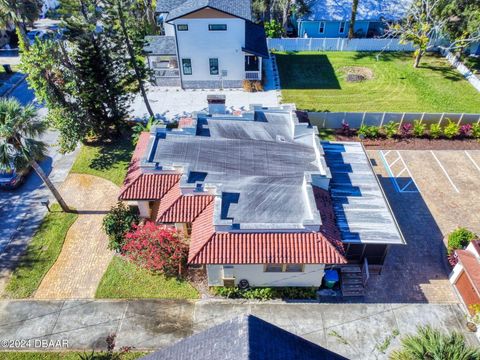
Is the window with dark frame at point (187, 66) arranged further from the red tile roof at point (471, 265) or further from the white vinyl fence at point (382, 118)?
the red tile roof at point (471, 265)

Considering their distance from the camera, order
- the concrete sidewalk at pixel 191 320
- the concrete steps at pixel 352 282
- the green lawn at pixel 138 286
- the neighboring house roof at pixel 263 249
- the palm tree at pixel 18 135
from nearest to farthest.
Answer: the neighboring house roof at pixel 263 249
the concrete sidewalk at pixel 191 320
the concrete steps at pixel 352 282
the green lawn at pixel 138 286
the palm tree at pixel 18 135

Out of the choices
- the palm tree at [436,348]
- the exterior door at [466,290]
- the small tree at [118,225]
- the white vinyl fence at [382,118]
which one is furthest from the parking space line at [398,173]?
the small tree at [118,225]

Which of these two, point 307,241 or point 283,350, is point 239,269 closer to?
point 307,241

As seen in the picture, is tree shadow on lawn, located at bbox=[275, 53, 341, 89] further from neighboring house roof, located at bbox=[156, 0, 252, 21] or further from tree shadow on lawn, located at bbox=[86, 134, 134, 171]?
tree shadow on lawn, located at bbox=[86, 134, 134, 171]

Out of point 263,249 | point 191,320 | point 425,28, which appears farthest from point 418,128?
point 191,320

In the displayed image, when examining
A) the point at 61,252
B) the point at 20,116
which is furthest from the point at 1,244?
the point at 20,116

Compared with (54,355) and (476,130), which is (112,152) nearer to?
(54,355)

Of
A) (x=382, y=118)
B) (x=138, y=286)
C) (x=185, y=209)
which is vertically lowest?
(x=138, y=286)
